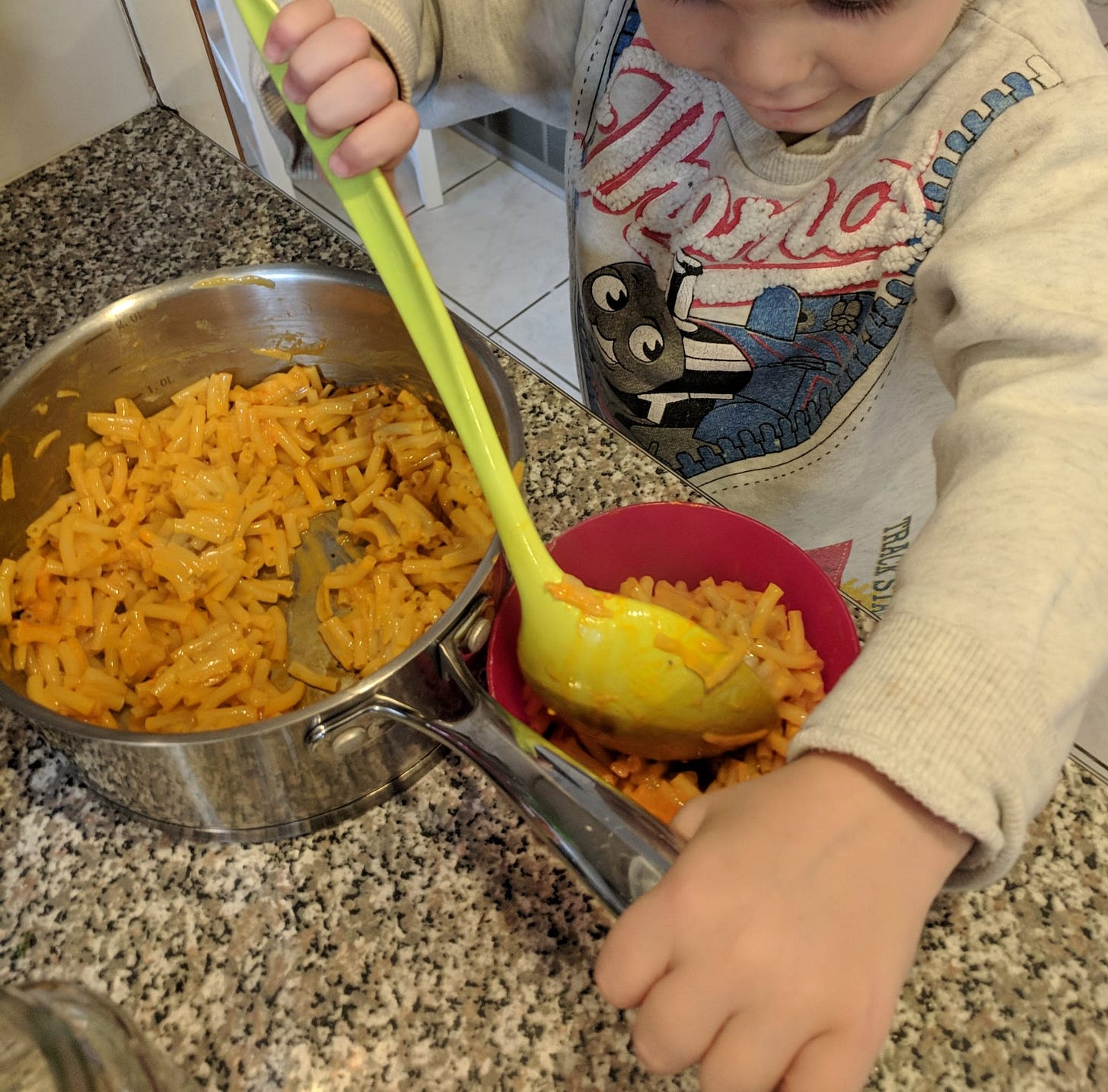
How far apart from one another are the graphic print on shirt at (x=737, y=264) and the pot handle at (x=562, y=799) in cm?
41

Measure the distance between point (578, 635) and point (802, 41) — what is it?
328mm

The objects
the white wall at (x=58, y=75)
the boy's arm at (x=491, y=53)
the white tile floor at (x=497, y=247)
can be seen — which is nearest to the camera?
the boy's arm at (x=491, y=53)

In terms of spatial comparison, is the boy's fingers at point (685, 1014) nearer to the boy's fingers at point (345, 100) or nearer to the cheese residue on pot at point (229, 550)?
the cheese residue on pot at point (229, 550)

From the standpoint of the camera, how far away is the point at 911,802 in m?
0.36

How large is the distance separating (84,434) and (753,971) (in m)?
0.61

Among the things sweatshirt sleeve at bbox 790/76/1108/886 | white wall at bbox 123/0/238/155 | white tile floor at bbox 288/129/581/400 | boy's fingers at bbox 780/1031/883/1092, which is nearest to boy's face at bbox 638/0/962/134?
sweatshirt sleeve at bbox 790/76/1108/886

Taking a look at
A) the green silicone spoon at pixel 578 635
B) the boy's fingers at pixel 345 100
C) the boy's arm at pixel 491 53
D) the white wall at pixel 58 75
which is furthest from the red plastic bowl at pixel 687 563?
the white wall at pixel 58 75

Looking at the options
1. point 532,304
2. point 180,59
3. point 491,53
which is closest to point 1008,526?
point 491,53

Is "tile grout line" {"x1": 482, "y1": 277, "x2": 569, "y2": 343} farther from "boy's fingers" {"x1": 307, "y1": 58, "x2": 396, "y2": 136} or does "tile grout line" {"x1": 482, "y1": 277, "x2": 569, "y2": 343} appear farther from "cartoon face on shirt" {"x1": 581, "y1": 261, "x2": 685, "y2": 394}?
"boy's fingers" {"x1": 307, "y1": 58, "x2": 396, "y2": 136}

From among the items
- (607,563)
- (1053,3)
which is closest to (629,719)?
(607,563)

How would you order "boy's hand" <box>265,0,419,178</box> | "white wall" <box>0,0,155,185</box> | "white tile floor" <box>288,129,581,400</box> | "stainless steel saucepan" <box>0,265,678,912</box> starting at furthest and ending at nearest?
"white tile floor" <box>288,129,581,400</box>
"white wall" <box>0,0,155,185</box>
"boy's hand" <box>265,0,419,178</box>
"stainless steel saucepan" <box>0,265,678,912</box>

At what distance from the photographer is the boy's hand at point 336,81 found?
52 centimetres

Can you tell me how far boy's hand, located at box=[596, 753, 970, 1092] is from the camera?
325 mm

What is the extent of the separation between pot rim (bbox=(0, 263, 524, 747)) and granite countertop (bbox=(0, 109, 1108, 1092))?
0.08m
